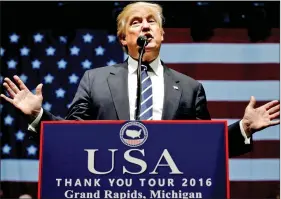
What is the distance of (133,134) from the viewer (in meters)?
1.43

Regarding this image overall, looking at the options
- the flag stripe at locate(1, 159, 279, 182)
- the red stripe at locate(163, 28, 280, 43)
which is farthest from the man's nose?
the flag stripe at locate(1, 159, 279, 182)

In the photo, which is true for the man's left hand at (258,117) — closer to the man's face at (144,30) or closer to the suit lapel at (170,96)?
the suit lapel at (170,96)

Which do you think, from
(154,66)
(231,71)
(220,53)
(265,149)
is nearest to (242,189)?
(265,149)

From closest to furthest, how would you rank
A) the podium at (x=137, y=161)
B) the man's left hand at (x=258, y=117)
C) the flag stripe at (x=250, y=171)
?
1. the podium at (x=137, y=161)
2. the man's left hand at (x=258, y=117)
3. the flag stripe at (x=250, y=171)

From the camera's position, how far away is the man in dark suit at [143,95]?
63.6 inches

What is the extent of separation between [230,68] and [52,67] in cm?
145

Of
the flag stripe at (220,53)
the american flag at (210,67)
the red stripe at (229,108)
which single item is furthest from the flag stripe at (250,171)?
the flag stripe at (220,53)

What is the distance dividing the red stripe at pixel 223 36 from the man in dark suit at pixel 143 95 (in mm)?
2762

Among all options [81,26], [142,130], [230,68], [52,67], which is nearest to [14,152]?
[52,67]

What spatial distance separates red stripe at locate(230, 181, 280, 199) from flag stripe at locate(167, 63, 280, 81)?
2.78ft

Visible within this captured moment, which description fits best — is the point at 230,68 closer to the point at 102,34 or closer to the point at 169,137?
the point at 102,34

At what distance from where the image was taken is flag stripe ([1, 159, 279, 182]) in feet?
15.0

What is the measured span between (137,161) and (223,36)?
11.1 ft

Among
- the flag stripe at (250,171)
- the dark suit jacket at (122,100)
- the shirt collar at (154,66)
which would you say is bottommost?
the flag stripe at (250,171)
